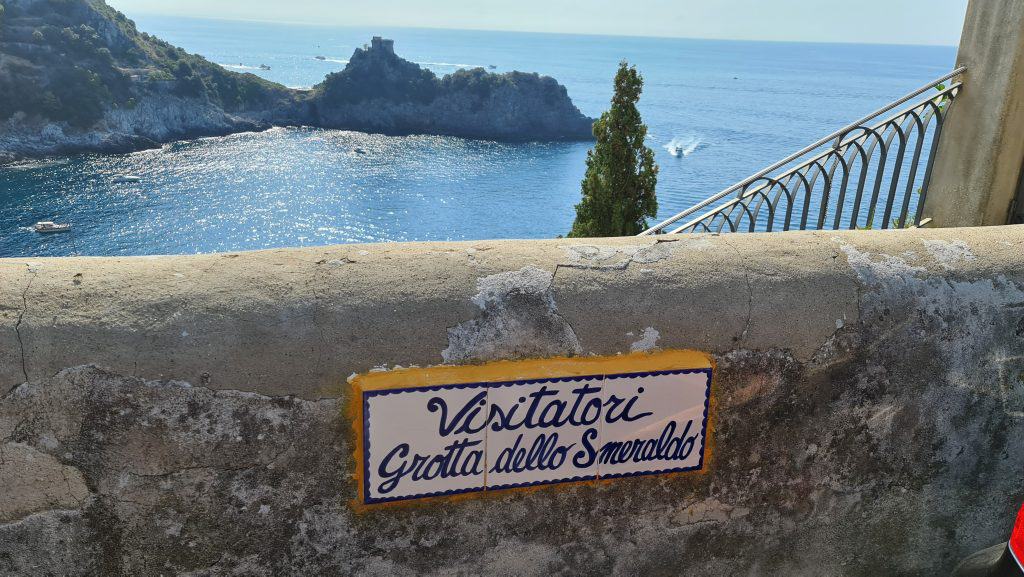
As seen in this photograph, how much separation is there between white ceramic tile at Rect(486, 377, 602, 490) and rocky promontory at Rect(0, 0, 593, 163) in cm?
8779

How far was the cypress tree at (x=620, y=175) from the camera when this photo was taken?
15500mm

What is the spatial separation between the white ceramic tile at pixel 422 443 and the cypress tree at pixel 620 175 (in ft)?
43.4

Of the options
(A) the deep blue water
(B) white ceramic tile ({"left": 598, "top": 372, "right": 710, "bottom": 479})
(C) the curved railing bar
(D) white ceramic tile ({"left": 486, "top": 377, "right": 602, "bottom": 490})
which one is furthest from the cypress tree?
(A) the deep blue water

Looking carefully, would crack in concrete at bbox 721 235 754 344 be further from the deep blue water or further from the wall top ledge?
the deep blue water

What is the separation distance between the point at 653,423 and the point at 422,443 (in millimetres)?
803

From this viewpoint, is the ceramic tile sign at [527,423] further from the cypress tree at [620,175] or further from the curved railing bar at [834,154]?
the cypress tree at [620,175]

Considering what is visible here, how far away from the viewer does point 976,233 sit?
10.2 feet

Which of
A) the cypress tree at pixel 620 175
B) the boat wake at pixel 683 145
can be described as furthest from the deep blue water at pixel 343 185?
the cypress tree at pixel 620 175

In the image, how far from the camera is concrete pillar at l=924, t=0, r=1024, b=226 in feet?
15.2

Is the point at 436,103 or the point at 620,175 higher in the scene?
the point at 620,175

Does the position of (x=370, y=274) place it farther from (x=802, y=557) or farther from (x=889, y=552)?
(x=889, y=552)

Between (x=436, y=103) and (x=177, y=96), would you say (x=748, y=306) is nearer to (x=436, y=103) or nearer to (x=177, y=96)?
(x=177, y=96)

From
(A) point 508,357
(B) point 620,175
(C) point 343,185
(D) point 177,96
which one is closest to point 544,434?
(A) point 508,357

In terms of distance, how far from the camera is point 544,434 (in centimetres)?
259
